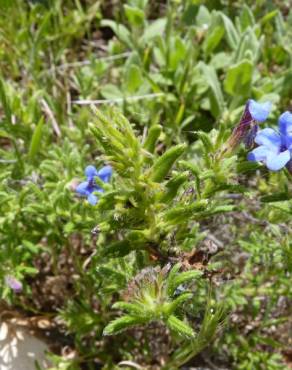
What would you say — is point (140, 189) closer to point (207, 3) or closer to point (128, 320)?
point (128, 320)

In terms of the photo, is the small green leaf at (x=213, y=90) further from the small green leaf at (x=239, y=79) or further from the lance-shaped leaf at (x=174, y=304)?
the lance-shaped leaf at (x=174, y=304)

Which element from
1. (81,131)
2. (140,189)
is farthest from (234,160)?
(81,131)

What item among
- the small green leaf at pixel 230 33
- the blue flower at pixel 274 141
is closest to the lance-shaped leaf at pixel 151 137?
the blue flower at pixel 274 141

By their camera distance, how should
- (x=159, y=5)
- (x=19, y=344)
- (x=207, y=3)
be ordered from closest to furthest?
(x=19, y=344) < (x=207, y=3) < (x=159, y=5)

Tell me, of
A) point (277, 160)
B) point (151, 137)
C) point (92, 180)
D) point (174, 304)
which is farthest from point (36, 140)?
point (277, 160)

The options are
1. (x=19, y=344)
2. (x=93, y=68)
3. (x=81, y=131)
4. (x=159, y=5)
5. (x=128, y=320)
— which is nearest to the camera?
(x=128, y=320)

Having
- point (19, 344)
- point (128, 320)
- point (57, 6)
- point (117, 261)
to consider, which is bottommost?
point (19, 344)

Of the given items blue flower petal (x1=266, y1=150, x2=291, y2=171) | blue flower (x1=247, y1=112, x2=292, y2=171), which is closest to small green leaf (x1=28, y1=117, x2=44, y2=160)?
blue flower (x1=247, y1=112, x2=292, y2=171)

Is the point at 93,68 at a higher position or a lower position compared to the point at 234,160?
lower
